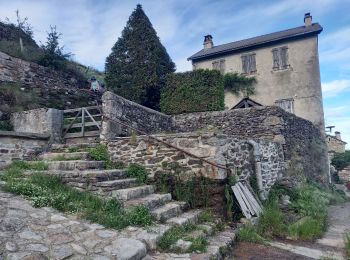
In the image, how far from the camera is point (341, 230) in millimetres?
6480

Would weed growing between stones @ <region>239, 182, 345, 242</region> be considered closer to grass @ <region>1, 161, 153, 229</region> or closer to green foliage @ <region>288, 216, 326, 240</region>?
green foliage @ <region>288, 216, 326, 240</region>

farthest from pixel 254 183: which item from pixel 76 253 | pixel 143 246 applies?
pixel 76 253

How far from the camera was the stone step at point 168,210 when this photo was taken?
16.2 ft

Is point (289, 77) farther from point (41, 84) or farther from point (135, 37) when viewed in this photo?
point (41, 84)

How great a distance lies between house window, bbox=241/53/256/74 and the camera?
19.7 meters

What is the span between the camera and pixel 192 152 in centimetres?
636

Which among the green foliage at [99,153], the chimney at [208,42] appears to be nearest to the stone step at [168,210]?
the green foliage at [99,153]

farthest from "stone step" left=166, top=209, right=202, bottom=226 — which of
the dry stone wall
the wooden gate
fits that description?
the wooden gate

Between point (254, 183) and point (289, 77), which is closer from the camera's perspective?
point (254, 183)

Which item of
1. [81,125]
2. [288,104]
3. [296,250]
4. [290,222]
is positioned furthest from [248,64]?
[296,250]

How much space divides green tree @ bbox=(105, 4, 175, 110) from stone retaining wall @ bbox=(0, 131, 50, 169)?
6100 mm

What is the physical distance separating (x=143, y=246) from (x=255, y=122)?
8.83 meters

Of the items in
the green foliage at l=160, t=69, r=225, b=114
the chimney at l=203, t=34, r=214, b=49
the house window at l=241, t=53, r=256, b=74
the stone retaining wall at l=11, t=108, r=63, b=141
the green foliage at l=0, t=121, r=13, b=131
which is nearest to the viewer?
the stone retaining wall at l=11, t=108, r=63, b=141

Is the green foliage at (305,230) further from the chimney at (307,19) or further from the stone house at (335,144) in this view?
the stone house at (335,144)
